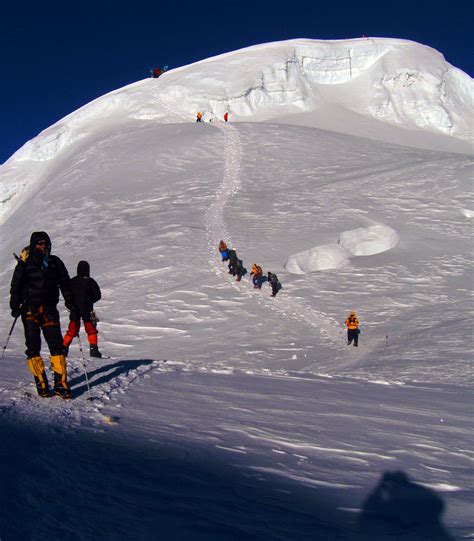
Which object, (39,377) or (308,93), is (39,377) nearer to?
(39,377)

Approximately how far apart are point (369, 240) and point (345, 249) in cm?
106

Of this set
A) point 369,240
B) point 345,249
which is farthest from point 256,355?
point 369,240

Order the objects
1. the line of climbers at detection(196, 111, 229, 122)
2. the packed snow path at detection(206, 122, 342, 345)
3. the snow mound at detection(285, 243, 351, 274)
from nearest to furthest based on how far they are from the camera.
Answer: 1. the packed snow path at detection(206, 122, 342, 345)
2. the snow mound at detection(285, 243, 351, 274)
3. the line of climbers at detection(196, 111, 229, 122)

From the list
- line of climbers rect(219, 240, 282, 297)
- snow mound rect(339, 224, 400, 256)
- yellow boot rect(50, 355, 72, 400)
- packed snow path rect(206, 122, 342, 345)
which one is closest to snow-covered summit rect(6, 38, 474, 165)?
packed snow path rect(206, 122, 342, 345)

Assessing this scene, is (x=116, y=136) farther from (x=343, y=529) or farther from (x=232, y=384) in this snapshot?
(x=343, y=529)

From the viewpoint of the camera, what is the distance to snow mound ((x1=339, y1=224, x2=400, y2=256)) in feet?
67.8

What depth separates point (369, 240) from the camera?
20.9 metres

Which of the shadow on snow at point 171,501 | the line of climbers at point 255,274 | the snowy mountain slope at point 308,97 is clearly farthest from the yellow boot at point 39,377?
the snowy mountain slope at point 308,97

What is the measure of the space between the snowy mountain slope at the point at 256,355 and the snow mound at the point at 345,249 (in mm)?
79

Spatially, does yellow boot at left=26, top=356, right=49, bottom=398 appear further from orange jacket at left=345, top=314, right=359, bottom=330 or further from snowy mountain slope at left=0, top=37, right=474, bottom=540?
orange jacket at left=345, top=314, right=359, bottom=330

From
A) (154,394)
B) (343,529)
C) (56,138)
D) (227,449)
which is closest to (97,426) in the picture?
(227,449)

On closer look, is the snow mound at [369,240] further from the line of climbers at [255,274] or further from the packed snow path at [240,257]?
the line of climbers at [255,274]

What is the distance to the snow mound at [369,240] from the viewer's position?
67.8ft

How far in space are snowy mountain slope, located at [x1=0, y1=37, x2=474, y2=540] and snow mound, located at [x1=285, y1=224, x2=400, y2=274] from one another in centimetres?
8
